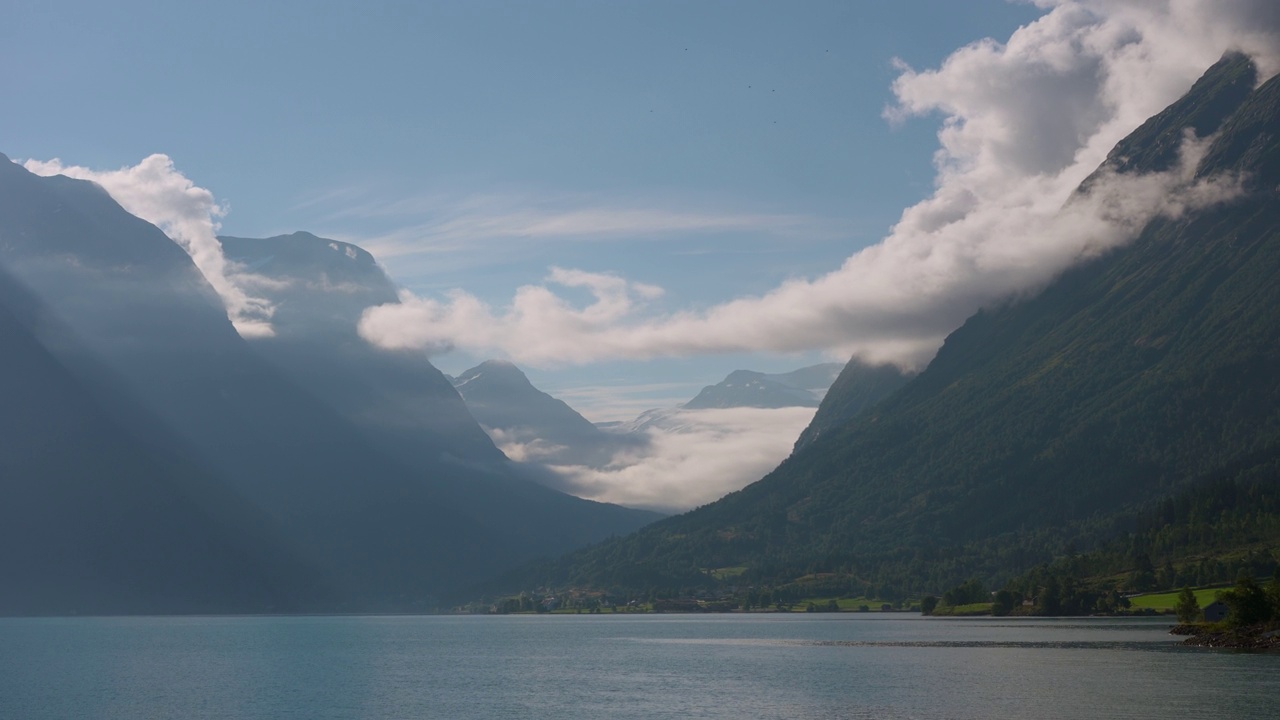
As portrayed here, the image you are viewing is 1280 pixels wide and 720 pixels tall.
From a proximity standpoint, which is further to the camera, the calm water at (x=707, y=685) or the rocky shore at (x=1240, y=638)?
the rocky shore at (x=1240, y=638)

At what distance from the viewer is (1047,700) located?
110m

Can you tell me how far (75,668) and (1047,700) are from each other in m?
129

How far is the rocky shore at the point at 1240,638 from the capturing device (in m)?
153

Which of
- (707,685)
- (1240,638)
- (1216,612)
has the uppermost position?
(1216,612)

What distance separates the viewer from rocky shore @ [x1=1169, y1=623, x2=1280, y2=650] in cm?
15275

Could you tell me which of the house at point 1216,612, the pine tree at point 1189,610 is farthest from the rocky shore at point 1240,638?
the house at point 1216,612

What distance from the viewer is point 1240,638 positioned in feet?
520

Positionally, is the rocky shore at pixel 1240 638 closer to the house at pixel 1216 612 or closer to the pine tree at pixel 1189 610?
the pine tree at pixel 1189 610

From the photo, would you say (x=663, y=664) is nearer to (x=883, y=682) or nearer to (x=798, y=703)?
(x=883, y=682)

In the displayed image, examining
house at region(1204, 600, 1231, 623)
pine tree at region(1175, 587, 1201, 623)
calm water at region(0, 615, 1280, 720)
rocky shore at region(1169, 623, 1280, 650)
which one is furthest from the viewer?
house at region(1204, 600, 1231, 623)

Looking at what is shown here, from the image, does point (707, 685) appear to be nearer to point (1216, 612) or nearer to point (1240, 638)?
point (1240, 638)

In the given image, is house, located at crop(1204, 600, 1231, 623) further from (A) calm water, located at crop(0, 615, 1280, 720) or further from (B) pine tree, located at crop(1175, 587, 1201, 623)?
(A) calm water, located at crop(0, 615, 1280, 720)

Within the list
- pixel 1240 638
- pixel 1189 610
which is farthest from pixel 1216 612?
pixel 1240 638

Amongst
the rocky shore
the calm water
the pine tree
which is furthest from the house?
the rocky shore
